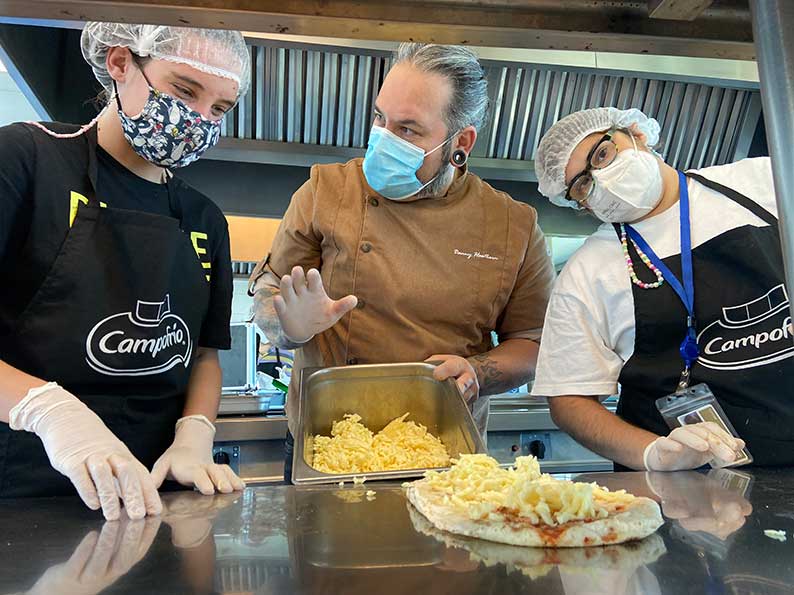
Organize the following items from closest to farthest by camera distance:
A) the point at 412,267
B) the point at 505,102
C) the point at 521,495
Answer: the point at 521,495 → the point at 412,267 → the point at 505,102

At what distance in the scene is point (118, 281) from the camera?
55.5 inches

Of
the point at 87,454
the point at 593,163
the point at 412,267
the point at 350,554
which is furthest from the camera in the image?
the point at 412,267

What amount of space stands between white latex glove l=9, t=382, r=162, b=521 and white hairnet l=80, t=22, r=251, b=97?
83 centimetres

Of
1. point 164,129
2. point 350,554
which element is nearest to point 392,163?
point 164,129

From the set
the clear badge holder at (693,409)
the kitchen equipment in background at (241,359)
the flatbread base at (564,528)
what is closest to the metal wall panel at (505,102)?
the clear badge holder at (693,409)

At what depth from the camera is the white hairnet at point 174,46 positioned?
1.48m

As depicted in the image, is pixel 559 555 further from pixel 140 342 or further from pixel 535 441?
pixel 535 441

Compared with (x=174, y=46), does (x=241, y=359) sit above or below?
below

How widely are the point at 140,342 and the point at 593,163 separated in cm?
130

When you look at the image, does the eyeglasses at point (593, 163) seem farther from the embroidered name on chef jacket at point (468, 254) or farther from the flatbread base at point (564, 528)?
the flatbread base at point (564, 528)

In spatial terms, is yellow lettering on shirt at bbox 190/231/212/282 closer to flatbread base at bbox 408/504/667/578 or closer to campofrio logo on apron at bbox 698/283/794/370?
flatbread base at bbox 408/504/667/578

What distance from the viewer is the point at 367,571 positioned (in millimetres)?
768

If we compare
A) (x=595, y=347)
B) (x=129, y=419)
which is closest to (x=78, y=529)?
(x=129, y=419)

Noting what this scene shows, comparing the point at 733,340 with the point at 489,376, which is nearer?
the point at 733,340
